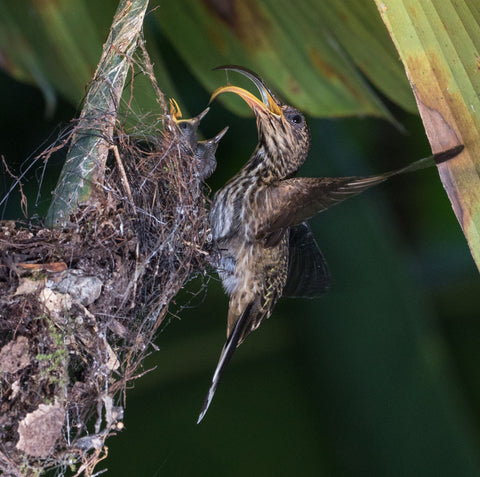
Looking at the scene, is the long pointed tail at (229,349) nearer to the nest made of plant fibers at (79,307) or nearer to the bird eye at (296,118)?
the nest made of plant fibers at (79,307)

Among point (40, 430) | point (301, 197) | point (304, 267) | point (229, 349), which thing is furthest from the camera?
point (304, 267)

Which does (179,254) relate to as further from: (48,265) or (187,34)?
(187,34)

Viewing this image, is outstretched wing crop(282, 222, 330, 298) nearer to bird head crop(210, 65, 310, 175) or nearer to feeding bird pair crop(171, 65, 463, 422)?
feeding bird pair crop(171, 65, 463, 422)

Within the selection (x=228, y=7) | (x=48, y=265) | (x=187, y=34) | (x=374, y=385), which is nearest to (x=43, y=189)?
(x=187, y=34)

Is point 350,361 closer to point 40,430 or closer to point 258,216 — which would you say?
point 258,216

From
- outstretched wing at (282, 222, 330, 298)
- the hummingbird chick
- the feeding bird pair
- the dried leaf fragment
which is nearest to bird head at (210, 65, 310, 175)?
the feeding bird pair

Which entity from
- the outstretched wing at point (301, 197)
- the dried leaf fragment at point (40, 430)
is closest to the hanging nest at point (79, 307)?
the dried leaf fragment at point (40, 430)

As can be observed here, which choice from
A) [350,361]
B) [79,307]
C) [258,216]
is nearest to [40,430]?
[79,307]

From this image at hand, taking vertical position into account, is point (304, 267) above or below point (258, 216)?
below
